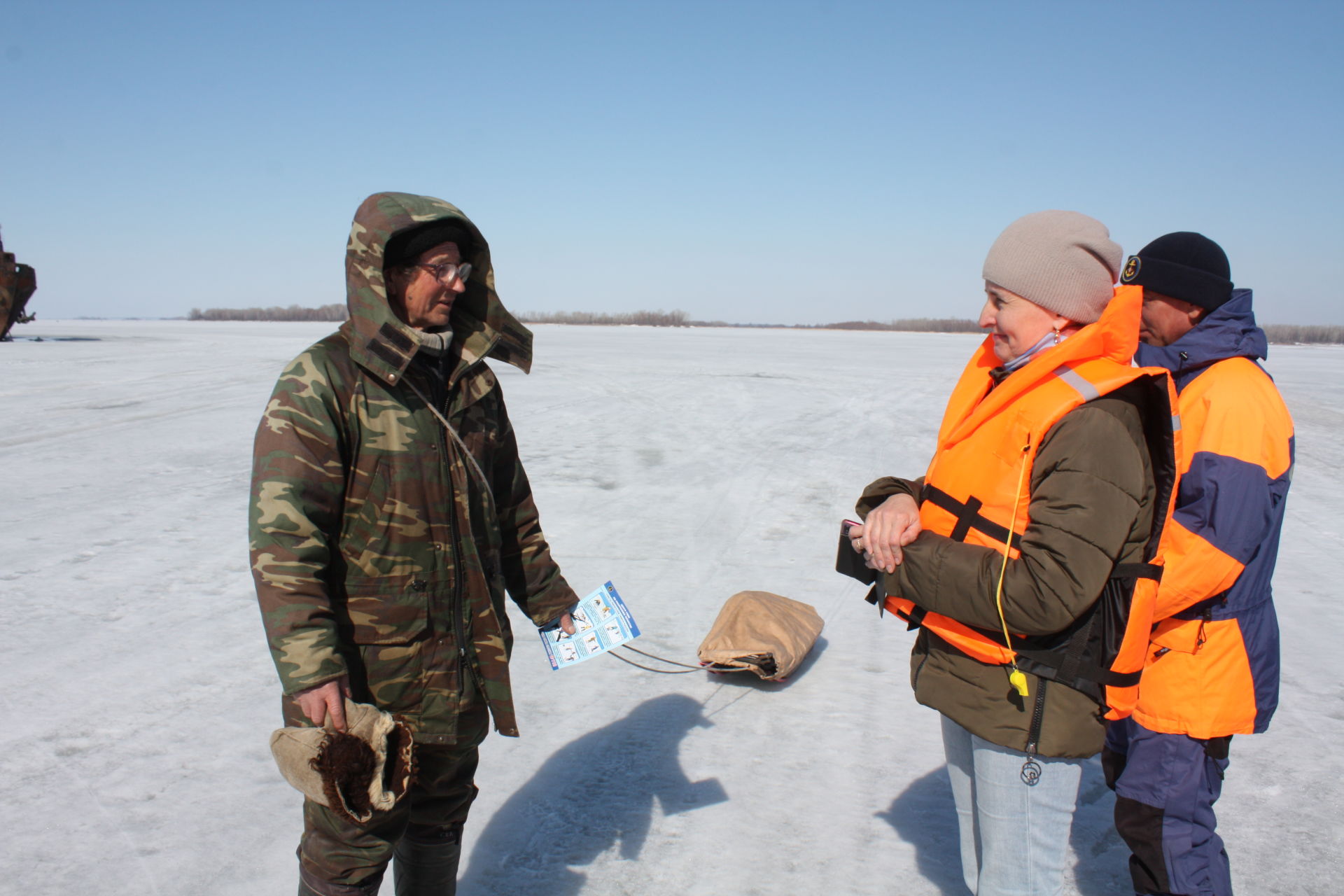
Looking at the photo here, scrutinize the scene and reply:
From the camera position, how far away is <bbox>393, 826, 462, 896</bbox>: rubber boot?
2.30 m

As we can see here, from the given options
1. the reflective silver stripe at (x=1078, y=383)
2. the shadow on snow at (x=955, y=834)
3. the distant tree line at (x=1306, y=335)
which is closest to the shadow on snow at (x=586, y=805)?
the shadow on snow at (x=955, y=834)

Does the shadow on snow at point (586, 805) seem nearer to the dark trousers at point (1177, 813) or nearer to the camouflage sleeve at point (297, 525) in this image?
the camouflage sleeve at point (297, 525)

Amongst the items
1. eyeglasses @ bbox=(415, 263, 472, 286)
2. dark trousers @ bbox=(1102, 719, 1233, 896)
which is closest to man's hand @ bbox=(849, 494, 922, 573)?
dark trousers @ bbox=(1102, 719, 1233, 896)

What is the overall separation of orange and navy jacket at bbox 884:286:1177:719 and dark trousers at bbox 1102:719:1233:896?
46 centimetres

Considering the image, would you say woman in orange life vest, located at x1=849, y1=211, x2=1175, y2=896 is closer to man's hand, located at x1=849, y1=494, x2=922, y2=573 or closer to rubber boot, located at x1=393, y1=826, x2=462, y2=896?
man's hand, located at x1=849, y1=494, x2=922, y2=573

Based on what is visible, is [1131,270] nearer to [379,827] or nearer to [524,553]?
[524,553]

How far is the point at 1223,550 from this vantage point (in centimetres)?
209

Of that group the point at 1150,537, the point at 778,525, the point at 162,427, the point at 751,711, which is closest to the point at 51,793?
the point at 751,711

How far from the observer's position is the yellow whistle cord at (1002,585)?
177 centimetres

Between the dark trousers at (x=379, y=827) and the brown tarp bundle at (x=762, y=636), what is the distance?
6.57 feet

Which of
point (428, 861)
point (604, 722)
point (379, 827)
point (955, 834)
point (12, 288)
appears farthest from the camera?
point (12, 288)

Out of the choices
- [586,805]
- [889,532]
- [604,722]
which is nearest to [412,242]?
[889,532]

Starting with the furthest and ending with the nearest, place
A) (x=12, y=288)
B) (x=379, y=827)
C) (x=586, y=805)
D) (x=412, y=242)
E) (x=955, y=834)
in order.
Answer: (x=12, y=288) → (x=586, y=805) → (x=955, y=834) → (x=412, y=242) → (x=379, y=827)

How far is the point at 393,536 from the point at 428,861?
95 centimetres
